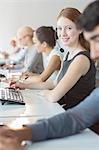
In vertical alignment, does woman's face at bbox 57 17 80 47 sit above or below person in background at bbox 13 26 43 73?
above

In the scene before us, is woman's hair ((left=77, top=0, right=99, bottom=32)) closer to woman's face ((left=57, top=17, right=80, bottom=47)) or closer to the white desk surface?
the white desk surface

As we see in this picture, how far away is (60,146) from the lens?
3.70 feet

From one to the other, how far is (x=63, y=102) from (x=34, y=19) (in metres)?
4.91

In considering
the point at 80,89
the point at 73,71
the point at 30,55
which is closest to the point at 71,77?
the point at 73,71

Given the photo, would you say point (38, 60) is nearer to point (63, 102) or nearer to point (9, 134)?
point (63, 102)

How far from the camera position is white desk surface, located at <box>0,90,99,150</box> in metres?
1.13

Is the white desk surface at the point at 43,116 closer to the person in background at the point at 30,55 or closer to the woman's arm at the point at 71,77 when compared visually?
the woman's arm at the point at 71,77

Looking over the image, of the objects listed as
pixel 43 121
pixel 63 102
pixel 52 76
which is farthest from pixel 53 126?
pixel 52 76

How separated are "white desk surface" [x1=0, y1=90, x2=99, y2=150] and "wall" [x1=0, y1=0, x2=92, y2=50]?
4.60 m

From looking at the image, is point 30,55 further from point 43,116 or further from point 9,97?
point 43,116

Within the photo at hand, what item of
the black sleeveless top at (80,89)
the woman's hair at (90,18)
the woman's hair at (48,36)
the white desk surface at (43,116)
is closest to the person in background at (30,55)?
the woman's hair at (48,36)

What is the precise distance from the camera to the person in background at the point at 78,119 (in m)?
1.02

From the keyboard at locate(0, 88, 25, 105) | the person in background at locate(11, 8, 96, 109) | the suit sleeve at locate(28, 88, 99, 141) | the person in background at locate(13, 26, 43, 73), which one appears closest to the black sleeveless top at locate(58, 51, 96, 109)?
the person in background at locate(11, 8, 96, 109)

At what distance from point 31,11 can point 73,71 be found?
5.01 metres
